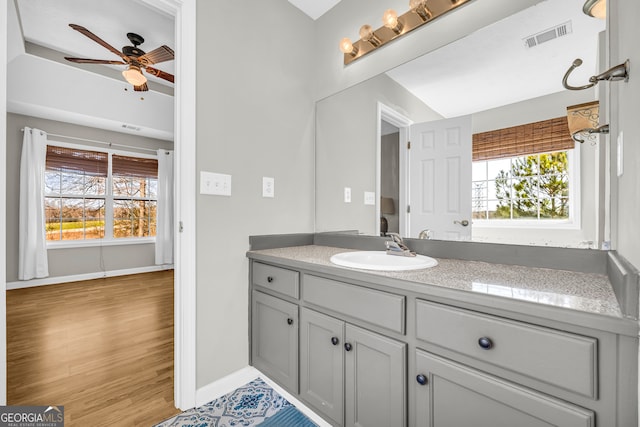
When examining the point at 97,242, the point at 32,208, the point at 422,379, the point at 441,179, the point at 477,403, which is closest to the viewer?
the point at 477,403

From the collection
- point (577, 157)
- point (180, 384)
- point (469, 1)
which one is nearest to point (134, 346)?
point (180, 384)

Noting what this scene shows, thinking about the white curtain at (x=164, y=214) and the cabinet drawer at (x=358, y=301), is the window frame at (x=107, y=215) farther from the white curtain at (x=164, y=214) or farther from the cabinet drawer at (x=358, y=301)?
the cabinet drawer at (x=358, y=301)

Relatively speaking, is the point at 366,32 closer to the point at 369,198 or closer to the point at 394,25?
the point at 394,25

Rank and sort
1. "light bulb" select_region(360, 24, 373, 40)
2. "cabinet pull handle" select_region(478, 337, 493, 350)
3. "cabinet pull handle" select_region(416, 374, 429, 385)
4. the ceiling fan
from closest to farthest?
"cabinet pull handle" select_region(478, 337, 493, 350) < "cabinet pull handle" select_region(416, 374, 429, 385) < "light bulb" select_region(360, 24, 373, 40) < the ceiling fan

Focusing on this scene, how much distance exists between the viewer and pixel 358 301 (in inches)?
43.3

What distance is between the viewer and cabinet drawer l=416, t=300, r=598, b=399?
0.63m

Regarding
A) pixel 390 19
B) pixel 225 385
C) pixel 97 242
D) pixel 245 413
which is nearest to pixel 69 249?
pixel 97 242

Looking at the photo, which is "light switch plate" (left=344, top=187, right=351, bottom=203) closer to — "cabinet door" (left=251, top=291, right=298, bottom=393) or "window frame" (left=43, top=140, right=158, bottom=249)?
"cabinet door" (left=251, top=291, right=298, bottom=393)

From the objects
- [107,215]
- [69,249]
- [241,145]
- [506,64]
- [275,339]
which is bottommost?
[275,339]

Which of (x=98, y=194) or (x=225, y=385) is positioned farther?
(x=98, y=194)

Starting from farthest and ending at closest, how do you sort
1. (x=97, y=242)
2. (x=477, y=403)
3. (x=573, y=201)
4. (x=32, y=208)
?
(x=97, y=242)
(x=32, y=208)
(x=573, y=201)
(x=477, y=403)

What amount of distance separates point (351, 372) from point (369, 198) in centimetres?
100

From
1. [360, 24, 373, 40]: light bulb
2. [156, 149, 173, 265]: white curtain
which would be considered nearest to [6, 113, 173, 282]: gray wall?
[156, 149, 173, 265]: white curtain

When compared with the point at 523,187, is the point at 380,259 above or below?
below
